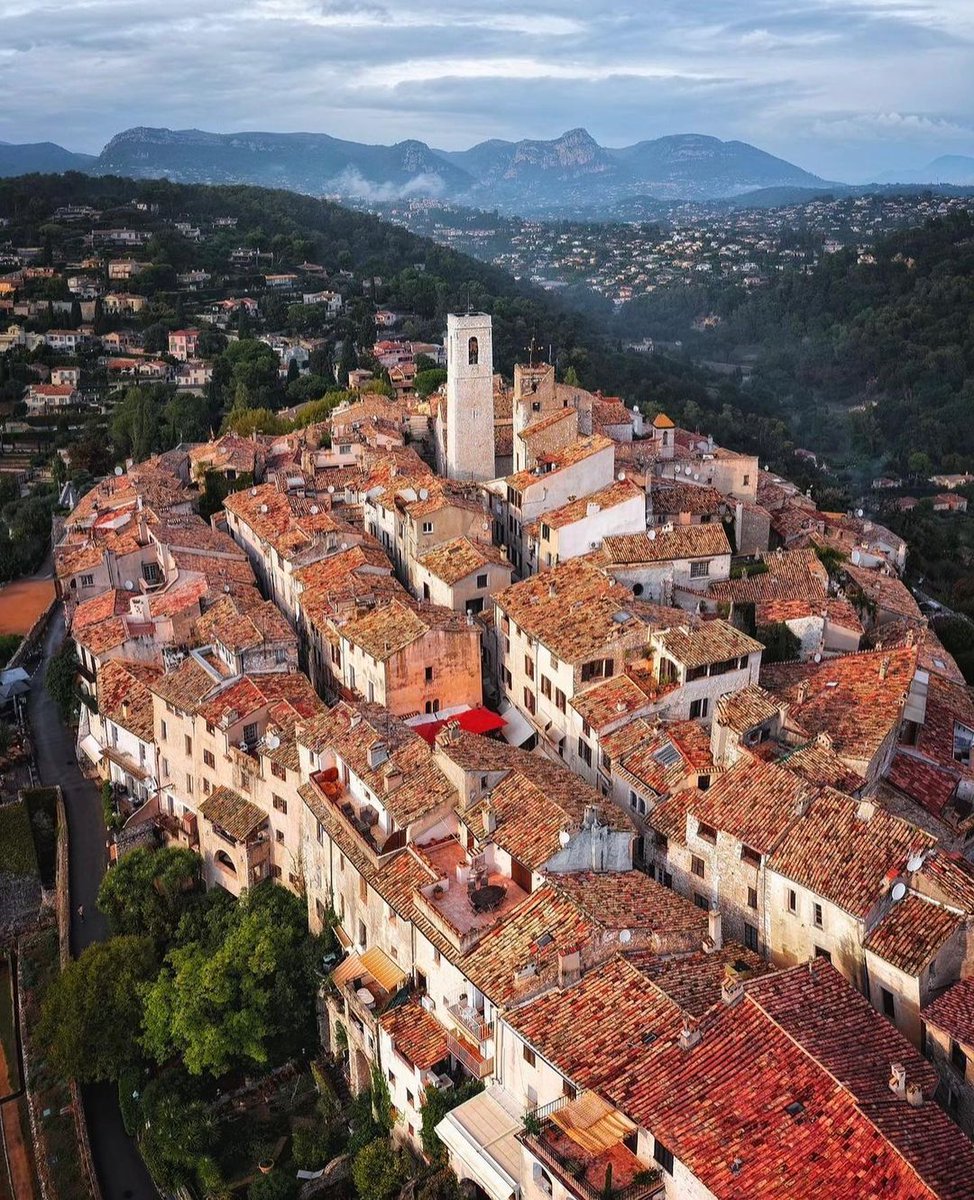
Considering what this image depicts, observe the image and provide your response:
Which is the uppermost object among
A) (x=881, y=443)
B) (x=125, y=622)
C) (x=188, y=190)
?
(x=188, y=190)

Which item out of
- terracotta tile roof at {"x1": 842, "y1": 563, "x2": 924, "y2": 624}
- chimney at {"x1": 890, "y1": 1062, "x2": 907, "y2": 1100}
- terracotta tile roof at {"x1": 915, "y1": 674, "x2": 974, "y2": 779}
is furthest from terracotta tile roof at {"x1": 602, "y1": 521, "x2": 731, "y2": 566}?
chimney at {"x1": 890, "y1": 1062, "x2": 907, "y2": 1100}

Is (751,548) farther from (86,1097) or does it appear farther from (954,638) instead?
(86,1097)

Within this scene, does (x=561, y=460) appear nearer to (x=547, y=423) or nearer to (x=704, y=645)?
(x=547, y=423)

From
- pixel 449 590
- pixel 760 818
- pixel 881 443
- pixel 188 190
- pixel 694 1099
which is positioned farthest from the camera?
pixel 188 190

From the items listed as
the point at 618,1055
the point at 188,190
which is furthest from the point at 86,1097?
the point at 188,190

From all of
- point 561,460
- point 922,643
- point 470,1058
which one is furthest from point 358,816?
point 922,643

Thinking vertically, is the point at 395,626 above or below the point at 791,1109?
above

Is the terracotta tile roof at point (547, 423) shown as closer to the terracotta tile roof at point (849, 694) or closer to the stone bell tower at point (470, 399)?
the stone bell tower at point (470, 399)
